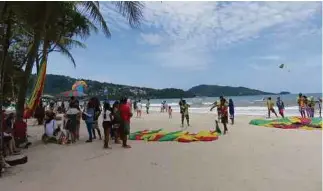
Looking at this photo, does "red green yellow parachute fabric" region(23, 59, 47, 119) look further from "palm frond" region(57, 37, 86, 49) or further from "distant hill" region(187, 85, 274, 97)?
"distant hill" region(187, 85, 274, 97)

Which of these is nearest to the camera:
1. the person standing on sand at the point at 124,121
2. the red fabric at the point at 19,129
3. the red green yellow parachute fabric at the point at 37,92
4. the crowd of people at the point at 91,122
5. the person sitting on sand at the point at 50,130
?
the person standing on sand at the point at 124,121

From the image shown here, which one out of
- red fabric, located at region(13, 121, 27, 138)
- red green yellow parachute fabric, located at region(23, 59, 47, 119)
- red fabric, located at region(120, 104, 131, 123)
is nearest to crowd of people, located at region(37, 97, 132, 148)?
red fabric, located at region(120, 104, 131, 123)

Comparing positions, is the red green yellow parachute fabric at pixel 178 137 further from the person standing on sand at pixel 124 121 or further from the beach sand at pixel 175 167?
the person standing on sand at pixel 124 121

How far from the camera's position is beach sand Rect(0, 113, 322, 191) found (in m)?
5.54

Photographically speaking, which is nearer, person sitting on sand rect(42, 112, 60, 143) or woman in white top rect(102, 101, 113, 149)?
woman in white top rect(102, 101, 113, 149)

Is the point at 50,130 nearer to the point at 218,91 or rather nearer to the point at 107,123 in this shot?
the point at 107,123

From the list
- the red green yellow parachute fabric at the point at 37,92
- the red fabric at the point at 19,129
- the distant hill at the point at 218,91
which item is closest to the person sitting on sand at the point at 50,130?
the red fabric at the point at 19,129

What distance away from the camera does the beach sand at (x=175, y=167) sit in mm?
5535

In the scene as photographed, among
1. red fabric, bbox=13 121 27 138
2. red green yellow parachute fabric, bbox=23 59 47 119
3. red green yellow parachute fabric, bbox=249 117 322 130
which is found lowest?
red green yellow parachute fabric, bbox=249 117 322 130

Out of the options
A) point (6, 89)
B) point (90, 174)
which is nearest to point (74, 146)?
point (90, 174)

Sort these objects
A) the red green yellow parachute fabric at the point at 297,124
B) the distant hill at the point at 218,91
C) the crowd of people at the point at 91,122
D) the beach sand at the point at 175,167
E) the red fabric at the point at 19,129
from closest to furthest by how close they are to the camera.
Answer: the beach sand at the point at 175,167 < the crowd of people at the point at 91,122 < the red fabric at the point at 19,129 < the red green yellow parachute fabric at the point at 297,124 < the distant hill at the point at 218,91

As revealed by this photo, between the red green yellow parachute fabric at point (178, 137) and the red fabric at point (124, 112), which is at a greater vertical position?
the red fabric at point (124, 112)

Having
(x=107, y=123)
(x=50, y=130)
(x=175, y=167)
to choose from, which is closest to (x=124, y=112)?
(x=107, y=123)

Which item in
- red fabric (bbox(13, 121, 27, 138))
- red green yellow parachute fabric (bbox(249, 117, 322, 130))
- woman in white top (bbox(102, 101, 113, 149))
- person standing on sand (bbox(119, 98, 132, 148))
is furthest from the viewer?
red green yellow parachute fabric (bbox(249, 117, 322, 130))
